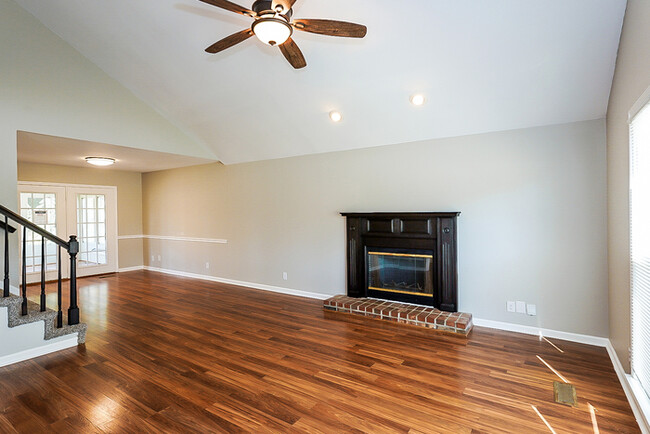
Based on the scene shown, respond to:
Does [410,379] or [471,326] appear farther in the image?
[471,326]

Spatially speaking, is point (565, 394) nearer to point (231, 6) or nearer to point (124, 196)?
point (231, 6)

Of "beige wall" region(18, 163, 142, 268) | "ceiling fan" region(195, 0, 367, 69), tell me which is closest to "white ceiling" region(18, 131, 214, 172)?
"beige wall" region(18, 163, 142, 268)

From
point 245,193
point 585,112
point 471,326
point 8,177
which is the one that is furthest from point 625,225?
point 8,177

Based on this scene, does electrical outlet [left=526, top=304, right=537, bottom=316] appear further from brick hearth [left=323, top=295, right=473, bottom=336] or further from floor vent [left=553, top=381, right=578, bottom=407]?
floor vent [left=553, top=381, right=578, bottom=407]

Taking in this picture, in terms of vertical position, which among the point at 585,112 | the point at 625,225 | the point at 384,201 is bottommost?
the point at 625,225

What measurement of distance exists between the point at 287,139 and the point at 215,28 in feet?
6.40

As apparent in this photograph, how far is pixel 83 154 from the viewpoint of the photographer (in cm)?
579

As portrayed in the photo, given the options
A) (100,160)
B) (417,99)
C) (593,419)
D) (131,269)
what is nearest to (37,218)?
(100,160)

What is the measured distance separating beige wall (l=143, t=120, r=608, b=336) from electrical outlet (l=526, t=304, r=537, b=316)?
8 centimetres

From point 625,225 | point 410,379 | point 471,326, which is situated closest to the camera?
point 625,225

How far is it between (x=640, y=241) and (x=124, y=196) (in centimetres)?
906

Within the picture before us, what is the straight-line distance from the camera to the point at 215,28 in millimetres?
3643

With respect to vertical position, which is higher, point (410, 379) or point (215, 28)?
point (215, 28)

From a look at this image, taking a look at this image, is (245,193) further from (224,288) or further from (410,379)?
(410,379)
